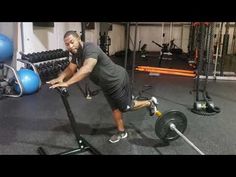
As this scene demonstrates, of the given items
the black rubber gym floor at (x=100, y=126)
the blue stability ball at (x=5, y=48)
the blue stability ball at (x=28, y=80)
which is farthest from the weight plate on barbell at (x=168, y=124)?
the blue stability ball at (x=5, y=48)

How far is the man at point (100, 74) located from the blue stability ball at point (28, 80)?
183cm

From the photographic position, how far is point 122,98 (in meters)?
2.53

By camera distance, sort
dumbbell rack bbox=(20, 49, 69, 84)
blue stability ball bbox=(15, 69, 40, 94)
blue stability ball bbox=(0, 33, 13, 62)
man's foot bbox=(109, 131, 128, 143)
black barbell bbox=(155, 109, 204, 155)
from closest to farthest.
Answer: black barbell bbox=(155, 109, 204, 155)
man's foot bbox=(109, 131, 128, 143)
blue stability ball bbox=(0, 33, 13, 62)
blue stability ball bbox=(15, 69, 40, 94)
dumbbell rack bbox=(20, 49, 69, 84)

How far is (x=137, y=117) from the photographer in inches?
133

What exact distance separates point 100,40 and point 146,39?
18.0ft

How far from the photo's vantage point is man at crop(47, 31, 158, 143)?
7.30 ft

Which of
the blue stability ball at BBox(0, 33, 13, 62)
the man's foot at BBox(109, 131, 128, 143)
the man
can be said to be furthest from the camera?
the blue stability ball at BBox(0, 33, 13, 62)

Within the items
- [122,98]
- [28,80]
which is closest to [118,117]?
[122,98]

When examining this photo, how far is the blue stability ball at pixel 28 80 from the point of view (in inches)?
161

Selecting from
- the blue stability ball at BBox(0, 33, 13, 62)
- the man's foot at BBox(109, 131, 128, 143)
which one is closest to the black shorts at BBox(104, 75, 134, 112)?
the man's foot at BBox(109, 131, 128, 143)

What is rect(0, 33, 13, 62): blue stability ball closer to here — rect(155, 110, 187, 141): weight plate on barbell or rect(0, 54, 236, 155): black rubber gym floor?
→ rect(0, 54, 236, 155): black rubber gym floor
